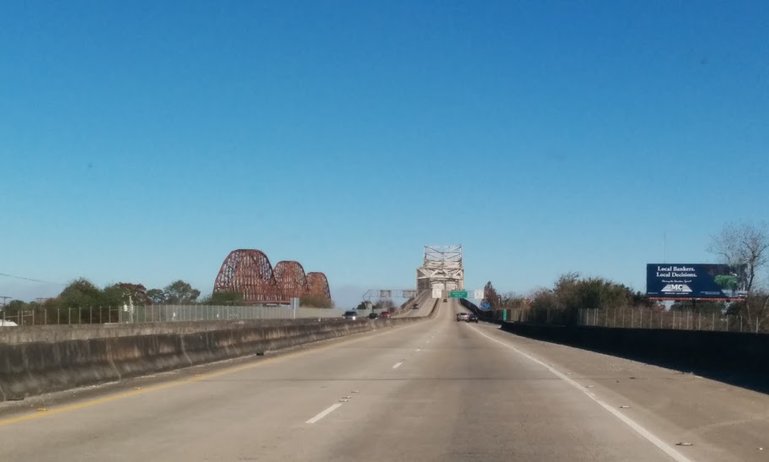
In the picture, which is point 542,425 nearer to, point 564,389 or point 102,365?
point 564,389

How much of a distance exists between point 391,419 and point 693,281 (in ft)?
223

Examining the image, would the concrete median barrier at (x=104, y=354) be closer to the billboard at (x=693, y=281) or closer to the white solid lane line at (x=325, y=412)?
the white solid lane line at (x=325, y=412)

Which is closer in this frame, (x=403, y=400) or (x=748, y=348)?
(x=403, y=400)

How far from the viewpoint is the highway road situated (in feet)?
36.2

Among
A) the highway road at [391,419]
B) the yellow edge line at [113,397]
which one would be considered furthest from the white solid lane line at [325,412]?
the yellow edge line at [113,397]

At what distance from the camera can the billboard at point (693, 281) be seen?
74562 millimetres

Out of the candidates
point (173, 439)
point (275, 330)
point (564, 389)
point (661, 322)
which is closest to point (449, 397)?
point (564, 389)

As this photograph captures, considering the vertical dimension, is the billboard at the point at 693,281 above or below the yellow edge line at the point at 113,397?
above

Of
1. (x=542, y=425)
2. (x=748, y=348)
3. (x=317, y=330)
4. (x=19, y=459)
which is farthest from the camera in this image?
(x=317, y=330)

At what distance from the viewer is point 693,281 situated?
76938mm

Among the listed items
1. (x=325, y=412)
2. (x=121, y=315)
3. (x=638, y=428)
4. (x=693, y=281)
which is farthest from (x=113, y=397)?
(x=693, y=281)

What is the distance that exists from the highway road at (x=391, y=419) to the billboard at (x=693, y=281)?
5457 centimetres

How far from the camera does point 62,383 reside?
714 inches

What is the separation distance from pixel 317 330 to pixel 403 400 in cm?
3410
